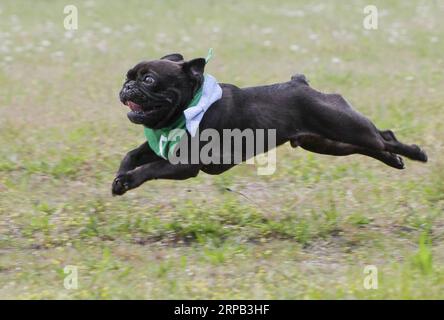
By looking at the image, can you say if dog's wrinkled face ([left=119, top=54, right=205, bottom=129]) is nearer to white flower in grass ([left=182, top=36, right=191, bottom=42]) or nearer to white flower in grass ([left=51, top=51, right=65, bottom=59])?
white flower in grass ([left=51, top=51, right=65, bottom=59])

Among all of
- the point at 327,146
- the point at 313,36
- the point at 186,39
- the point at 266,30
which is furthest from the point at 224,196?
the point at 266,30

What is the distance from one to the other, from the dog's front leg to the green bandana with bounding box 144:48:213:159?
7 cm

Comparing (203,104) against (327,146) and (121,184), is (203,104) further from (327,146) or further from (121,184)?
(327,146)

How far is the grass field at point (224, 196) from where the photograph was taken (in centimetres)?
511

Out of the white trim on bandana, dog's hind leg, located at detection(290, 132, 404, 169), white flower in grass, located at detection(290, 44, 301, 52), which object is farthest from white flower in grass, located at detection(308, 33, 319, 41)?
the white trim on bandana

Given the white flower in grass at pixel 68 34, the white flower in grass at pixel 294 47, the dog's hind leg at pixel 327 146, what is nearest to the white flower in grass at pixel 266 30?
the white flower in grass at pixel 294 47

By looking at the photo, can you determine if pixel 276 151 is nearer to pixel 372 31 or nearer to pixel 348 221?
pixel 348 221

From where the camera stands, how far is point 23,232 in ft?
19.7

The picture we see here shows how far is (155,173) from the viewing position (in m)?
5.52

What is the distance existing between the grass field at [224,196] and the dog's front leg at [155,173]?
40 centimetres

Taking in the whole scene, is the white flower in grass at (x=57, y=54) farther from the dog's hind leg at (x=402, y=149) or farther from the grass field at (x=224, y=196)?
the dog's hind leg at (x=402, y=149)

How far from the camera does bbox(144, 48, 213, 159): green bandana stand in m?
5.48
